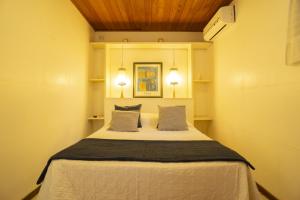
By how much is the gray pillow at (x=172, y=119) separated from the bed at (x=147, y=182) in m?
1.29

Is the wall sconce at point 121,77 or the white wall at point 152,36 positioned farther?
the white wall at point 152,36

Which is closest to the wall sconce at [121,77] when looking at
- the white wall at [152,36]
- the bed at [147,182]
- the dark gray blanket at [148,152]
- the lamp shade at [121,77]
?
the lamp shade at [121,77]

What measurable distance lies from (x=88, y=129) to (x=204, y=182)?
2849mm

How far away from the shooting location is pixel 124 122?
268 centimetres

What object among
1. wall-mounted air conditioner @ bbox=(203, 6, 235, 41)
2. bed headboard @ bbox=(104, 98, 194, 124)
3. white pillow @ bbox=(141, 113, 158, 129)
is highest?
wall-mounted air conditioner @ bbox=(203, 6, 235, 41)

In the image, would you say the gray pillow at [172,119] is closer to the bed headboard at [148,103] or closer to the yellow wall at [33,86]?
the bed headboard at [148,103]

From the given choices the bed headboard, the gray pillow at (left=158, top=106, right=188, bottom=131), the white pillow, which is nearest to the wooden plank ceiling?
the bed headboard

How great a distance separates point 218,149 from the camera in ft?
5.52

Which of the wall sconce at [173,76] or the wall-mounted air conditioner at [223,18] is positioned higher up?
the wall-mounted air conditioner at [223,18]

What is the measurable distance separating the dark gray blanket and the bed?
0.05m

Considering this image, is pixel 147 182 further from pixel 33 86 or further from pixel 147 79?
pixel 147 79

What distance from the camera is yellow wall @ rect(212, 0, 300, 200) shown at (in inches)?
66.1

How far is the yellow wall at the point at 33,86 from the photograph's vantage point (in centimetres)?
167

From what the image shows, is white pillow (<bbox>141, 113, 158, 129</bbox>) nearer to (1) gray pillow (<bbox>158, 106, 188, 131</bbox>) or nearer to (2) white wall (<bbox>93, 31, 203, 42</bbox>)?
(1) gray pillow (<bbox>158, 106, 188, 131</bbox>)
